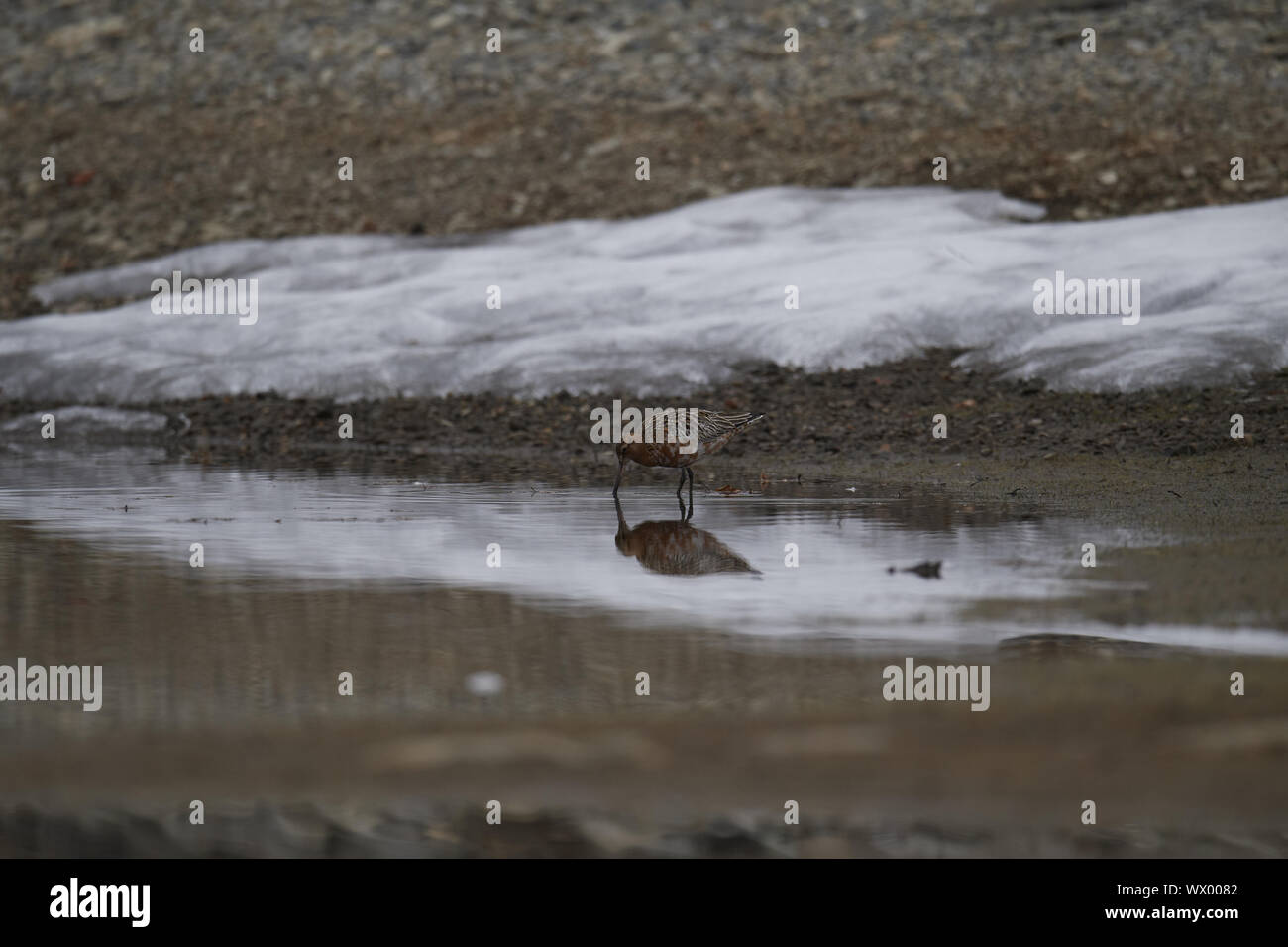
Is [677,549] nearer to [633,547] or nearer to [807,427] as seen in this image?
[633,547]

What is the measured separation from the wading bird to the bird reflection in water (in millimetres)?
551

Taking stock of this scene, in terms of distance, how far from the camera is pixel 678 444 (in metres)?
10.1

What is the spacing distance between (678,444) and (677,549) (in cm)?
174

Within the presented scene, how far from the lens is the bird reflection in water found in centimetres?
786

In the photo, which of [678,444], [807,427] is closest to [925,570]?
[678,444]

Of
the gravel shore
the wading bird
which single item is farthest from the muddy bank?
the gravel shore

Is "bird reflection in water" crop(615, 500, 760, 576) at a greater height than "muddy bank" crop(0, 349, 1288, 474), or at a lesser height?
lesser

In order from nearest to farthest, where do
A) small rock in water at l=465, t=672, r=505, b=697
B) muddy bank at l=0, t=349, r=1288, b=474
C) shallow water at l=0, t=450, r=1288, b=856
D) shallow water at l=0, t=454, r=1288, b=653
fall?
shallow water at l=0, t=450, r=1288, b=856 < small rock in water at l=465, t=672, r=505, b=697 < shallow water at l=0, t=454, r=1288, b=653 < muddy bank at l=0, t=349, r=1288, b=474

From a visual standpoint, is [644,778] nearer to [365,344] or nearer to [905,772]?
[905,772]

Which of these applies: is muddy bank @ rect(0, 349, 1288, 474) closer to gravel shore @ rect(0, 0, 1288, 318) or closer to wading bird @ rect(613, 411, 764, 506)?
wading bird @ rect(613, 411, 764, 506)

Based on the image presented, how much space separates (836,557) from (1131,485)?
12.0ft

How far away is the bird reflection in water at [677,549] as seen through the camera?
7.86 m

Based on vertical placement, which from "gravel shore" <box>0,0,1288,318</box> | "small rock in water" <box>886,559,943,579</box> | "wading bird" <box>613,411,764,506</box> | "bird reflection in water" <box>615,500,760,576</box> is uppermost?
"gravel shore" <box>0,0,1288,318</box>
